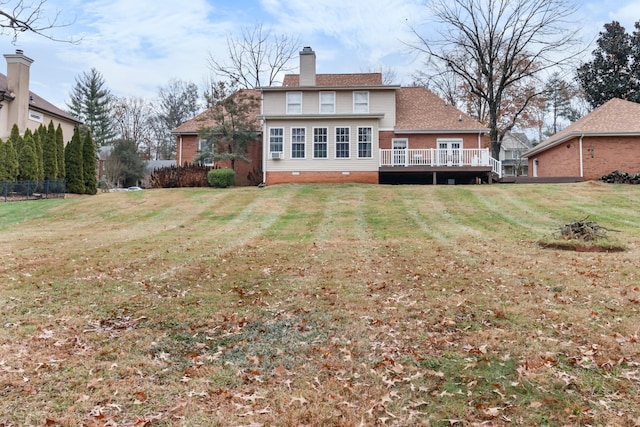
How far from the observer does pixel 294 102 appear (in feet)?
72.5

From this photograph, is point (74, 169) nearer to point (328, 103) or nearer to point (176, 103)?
point (328, 103)

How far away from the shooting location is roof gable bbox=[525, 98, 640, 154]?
19891 millimetres

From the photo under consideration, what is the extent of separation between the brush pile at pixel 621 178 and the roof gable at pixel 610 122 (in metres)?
2.03

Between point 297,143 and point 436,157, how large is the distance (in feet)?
22.7

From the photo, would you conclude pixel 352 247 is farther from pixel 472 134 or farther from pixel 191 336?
pixel 472 134

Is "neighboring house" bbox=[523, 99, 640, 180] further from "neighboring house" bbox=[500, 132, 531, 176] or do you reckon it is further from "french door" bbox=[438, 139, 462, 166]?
"neighboring house" bbox=[500, 132, 531, 176]

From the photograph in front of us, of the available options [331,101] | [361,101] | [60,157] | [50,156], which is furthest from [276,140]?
[50,156]

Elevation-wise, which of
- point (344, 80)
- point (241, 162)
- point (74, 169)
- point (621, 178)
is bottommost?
point (621, 178)

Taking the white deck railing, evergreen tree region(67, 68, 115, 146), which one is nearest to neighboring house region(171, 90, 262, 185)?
the white deck railing

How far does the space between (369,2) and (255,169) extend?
1110 centimetres

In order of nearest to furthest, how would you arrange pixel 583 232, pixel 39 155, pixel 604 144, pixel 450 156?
pixel 583 232, pixel 39 155, pixel 604 144, pixel 450 156

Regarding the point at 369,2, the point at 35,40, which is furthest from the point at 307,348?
the point at 369,2

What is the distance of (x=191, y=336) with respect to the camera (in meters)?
4.22

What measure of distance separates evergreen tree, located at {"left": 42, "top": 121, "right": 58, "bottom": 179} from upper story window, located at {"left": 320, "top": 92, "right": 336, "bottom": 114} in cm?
1310
